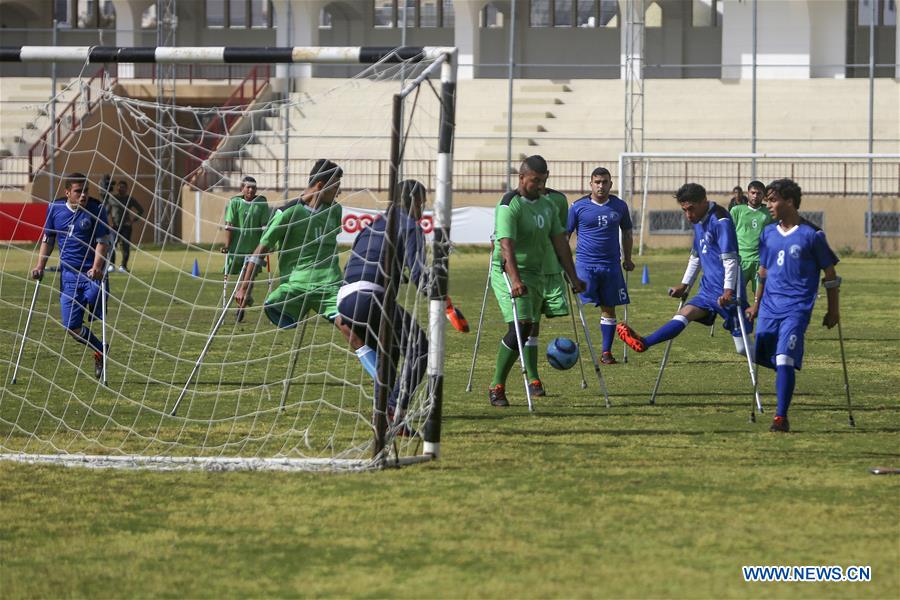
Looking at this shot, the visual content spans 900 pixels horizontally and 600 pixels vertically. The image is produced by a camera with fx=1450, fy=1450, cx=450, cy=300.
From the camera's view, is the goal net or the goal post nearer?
the goal net

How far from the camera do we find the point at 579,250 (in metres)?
14.3

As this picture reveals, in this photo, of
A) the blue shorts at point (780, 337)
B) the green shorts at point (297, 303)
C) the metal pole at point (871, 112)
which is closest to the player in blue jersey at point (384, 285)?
the green shorts at point (297, 303)

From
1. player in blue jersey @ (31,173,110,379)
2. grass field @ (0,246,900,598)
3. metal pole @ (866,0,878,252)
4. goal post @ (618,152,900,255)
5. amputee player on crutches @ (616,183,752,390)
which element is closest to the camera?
grass field @ (0,246,900,598)

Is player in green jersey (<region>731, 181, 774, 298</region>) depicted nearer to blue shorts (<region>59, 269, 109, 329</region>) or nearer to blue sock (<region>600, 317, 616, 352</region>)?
blue sock (<region>600, 317, 616, 352</region>)

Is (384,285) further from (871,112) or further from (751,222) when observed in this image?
(871,112)

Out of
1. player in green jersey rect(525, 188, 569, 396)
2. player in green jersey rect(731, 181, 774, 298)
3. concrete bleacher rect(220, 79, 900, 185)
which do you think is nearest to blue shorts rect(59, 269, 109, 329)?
player in green jersey rect(525, 188, 569, 396)

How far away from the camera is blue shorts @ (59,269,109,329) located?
12570 mm

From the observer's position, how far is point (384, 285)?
29.2ft

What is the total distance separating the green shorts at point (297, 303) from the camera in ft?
32.6

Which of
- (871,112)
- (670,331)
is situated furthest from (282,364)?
(871,112)

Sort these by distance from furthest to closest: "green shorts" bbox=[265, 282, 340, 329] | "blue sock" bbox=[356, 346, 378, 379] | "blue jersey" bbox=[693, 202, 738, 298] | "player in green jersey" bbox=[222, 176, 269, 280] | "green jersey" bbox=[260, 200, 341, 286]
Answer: "player in green jersey" bbox=[222, 176, 269, 280] → "blue jersey" bbox=[693, 202, 738, 298] → "green jersey" bbox=[260, 200, 341, 286] → "green shorts" bbox=[265, 282, 340, 329] → "blue sock" bbox=[356, 346, 378, 379]

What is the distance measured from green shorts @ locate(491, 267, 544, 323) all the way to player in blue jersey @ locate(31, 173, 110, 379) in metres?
3.49

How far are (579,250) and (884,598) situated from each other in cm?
877

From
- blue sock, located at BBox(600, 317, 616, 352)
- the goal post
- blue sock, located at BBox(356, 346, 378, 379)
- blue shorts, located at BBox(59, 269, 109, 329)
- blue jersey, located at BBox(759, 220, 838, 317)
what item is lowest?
blue sock, located at BBox(600, 317, 616, 352)
